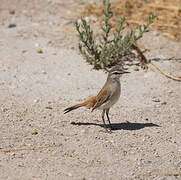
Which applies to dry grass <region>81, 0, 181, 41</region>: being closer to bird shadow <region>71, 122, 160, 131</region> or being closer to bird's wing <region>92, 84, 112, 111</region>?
bird shadow <region>71, 122, 160, 131</region>

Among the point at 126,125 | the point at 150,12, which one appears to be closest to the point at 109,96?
the point at 126,125

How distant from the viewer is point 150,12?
10.7 meters

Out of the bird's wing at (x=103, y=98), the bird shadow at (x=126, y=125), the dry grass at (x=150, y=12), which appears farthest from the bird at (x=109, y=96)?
the dry grass at (x=150, y=12)

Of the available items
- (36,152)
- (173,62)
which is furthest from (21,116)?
(173,62)

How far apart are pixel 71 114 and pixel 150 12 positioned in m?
4.89

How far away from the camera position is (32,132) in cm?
614

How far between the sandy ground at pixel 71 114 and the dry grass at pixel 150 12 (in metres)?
0.49

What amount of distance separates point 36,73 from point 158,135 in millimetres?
3021

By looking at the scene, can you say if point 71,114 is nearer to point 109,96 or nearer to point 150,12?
point 109,96

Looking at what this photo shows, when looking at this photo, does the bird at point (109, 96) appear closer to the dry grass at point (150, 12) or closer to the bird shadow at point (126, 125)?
the bird shadow at point (126, 125)

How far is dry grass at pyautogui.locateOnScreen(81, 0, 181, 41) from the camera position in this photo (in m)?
10.2

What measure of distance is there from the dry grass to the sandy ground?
1.62ft

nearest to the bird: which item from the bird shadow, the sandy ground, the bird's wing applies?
the bird's wing

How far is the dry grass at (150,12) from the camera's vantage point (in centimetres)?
1022
